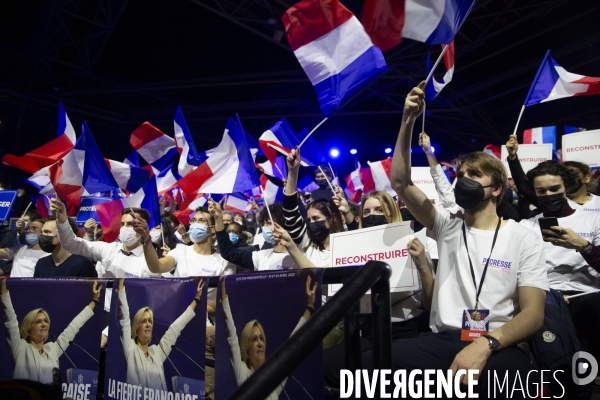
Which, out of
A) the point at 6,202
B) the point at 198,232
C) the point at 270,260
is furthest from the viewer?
the point at 6,202

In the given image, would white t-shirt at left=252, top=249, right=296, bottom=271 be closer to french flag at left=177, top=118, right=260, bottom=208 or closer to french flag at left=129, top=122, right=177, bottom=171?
french flag at left=177, top=118, right=260, bottom=208

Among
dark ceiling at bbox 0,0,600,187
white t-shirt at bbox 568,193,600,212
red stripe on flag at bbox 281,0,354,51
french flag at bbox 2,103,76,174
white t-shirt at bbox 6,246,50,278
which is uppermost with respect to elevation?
dark ceiling at bbox 0,0,600,187

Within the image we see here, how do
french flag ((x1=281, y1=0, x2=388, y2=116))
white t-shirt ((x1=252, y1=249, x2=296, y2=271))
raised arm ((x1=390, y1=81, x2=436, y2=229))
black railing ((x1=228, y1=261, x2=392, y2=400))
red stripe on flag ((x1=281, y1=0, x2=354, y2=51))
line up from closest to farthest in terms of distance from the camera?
black railing ((x1=228, y1=261, x2=392, y2=400))
raised arm ((x1=390, y1=81, x2=436, y2=229))
french flag ((x1=281, y1=0, x2=388, y2=116))
red stripe on flag ((x1=281, y1=0, x2=354, y2=51))
white t-shirt ((x1=252, y1=249, x2=296, y2=271))

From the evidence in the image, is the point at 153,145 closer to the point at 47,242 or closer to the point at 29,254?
the point at 29,254

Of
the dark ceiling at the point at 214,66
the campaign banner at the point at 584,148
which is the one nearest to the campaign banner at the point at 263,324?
the campaign banner at the point at 584,148

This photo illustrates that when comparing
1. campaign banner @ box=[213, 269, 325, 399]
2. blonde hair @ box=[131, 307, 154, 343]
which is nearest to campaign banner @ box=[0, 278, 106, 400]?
blonde hair @ box=[131, 307, 154, 343]

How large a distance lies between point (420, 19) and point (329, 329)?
2.19m

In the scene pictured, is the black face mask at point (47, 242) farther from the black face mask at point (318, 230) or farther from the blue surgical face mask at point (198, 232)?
the black face mask at point (318, 230)

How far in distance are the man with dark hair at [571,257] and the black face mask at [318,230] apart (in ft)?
5.40

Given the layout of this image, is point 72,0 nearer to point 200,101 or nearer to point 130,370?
point 200,101

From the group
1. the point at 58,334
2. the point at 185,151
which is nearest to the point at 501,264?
the point at 58,334

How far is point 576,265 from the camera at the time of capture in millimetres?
3527

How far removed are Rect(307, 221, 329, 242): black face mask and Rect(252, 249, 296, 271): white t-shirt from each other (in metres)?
0.31

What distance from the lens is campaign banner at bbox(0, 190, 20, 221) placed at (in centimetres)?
724
